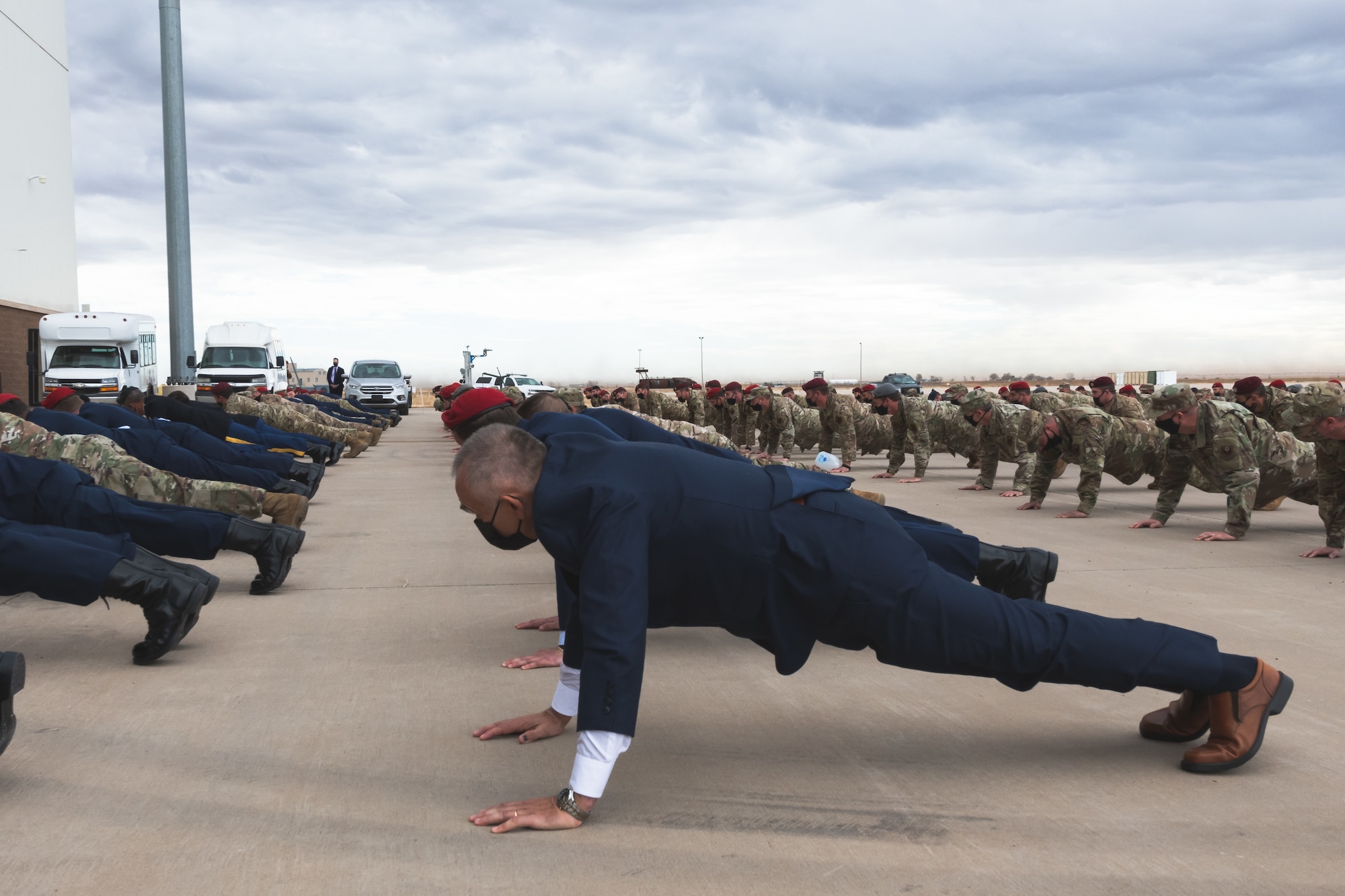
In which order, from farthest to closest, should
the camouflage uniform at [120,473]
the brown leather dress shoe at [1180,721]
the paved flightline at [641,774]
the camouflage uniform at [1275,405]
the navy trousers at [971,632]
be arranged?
the camouflage uniform at [1275,405] → the camouflage uniform at [120,473] → the brown leather dress shoe at [1180,721] → the navy trousers at [971,632] → the paved flightline at [641,774]

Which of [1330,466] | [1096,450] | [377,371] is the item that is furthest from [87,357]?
[1330,466]

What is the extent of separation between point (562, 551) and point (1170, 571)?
250 inches

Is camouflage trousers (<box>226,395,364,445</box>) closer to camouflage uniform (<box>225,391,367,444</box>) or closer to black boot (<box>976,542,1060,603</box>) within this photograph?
camouflage uniform (<box>225,391,367,444</box>)

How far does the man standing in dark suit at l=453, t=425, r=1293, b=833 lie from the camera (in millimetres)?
3107

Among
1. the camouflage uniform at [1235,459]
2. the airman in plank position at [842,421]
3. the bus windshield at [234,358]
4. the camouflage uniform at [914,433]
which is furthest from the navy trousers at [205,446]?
the bus windshield at [234,358]

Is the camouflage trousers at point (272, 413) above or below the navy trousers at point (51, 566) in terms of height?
below

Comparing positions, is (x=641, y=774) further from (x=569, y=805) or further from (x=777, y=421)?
(x=777, y=421)

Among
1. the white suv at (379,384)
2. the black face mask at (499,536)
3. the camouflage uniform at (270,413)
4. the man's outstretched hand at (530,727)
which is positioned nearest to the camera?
the black face mask at (499,536)

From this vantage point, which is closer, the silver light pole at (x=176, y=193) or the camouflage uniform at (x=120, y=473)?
the camouflage uniform at (x=120, y=473)

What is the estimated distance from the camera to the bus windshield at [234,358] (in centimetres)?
3094

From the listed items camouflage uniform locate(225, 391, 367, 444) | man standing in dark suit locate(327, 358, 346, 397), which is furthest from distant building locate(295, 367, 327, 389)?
camouflage uniform locate(225, 391, 367, 444)

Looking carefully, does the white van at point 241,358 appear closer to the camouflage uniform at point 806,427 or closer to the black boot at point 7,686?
the camouflage uniform at point 806,427

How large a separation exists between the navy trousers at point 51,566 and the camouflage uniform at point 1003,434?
37.0 ft

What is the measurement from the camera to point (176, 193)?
3145 centimetres
